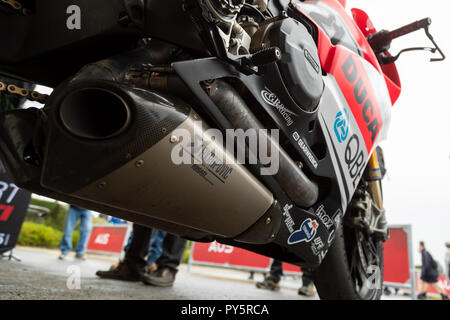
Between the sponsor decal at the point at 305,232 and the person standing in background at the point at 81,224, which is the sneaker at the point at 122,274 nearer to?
the sponsor decal at the point at 305,232

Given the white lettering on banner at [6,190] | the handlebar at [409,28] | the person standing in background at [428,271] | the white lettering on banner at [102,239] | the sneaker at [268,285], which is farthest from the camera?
the person standing in background at [428,271]

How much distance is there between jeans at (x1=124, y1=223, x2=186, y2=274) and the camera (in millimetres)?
2273

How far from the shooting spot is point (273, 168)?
833 millimetres

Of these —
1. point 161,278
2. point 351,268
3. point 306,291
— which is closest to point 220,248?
point 306,291

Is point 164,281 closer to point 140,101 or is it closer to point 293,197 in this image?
point 293,197

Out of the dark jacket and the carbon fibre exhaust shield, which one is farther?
the dark jacket

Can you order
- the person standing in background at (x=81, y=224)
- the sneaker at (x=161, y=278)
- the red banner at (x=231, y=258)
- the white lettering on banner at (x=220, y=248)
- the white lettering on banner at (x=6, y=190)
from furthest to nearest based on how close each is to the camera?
the white lettering on banner at (x=220, y=248) → the red banner at (x=231, y=258) → the person standing in background at (x=81, y=224) → the white lettering on banner at (x=6, y=190) → the sneaker at (x=161, y=278)

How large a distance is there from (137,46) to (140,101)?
0.94 feet

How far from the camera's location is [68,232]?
14.2 ft

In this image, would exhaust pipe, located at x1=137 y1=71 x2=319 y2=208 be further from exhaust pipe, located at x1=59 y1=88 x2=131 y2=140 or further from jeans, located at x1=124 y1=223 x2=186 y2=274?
jeans, located at x1=124 y1=223 x2=186 y2=274

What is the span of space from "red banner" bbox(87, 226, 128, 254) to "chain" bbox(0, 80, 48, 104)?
19.4ft

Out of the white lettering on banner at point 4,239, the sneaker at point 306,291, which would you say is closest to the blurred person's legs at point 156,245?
the white lettering on banner at point 4,239

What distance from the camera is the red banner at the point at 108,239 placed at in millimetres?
6689

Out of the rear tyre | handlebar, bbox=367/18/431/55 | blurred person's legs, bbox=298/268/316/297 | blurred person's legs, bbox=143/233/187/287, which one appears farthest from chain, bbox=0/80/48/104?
blurred person's legs, bbox=298/268/316/297
